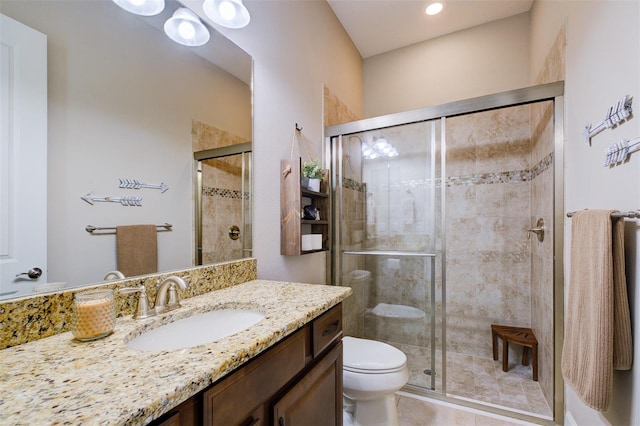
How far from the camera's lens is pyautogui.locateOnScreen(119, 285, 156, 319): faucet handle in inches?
34.2

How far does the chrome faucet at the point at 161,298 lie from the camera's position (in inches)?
34.5

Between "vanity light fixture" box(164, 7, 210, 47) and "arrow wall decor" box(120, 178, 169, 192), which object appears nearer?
"arrow wall decor" box(120, 178, 169, 192)

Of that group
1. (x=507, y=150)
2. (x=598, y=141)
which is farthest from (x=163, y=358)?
(x=507, y=150)

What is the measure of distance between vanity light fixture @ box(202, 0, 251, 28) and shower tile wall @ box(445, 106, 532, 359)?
6.90 feet

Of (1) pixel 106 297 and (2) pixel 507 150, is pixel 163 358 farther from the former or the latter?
(2) pixel 507 150

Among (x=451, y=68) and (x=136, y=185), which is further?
(x=451, y=68)

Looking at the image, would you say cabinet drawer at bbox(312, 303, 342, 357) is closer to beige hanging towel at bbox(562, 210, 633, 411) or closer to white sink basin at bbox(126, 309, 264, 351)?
white sink basin at bbox(126, 309, 264, 351)

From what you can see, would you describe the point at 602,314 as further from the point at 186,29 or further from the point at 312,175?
the point at 186,29

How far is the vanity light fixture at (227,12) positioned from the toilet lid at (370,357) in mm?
1780

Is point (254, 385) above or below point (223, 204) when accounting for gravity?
below

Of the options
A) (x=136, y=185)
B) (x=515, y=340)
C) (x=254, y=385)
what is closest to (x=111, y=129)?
(x=136, y=185)

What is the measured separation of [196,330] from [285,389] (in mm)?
370

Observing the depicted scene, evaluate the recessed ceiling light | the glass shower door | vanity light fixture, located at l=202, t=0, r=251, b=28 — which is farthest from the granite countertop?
the recessed ceiling light

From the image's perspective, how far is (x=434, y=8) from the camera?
2326mm
